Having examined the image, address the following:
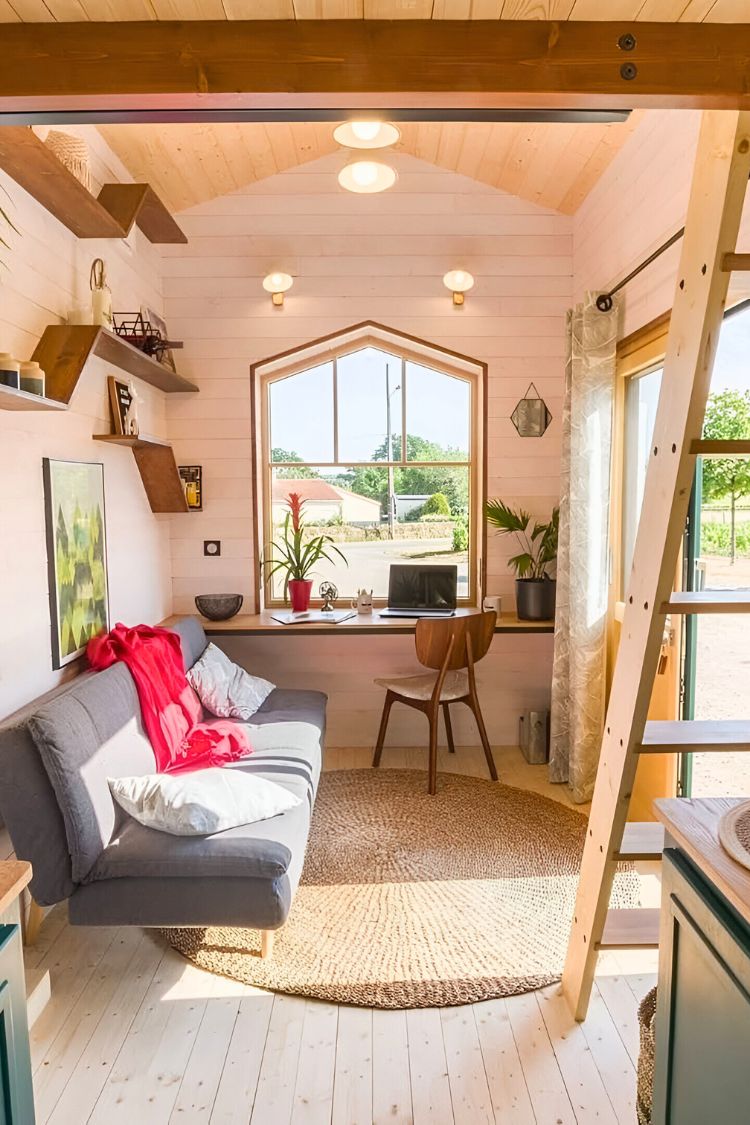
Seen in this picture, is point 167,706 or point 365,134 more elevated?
point 365,134

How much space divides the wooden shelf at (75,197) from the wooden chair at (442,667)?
2083mm

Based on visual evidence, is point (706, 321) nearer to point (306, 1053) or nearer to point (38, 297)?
point (306, 1053)

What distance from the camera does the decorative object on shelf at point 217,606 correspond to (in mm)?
4055

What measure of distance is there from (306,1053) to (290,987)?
25 cm

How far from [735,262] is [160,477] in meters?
2.97

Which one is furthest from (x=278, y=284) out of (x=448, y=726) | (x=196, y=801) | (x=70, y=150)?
(x=196, y=801)

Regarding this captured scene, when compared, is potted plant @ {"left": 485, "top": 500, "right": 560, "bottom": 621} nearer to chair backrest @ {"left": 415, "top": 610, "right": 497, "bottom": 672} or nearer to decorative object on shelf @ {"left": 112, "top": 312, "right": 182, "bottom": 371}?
chair backrest @ {"left": 415, "top": 610, "right": 497, "bottom": 672}

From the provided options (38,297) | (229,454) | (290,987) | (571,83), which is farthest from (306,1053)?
(229,454)

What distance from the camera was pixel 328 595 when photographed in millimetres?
4297

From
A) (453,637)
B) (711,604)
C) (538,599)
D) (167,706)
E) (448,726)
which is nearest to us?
(711,604)

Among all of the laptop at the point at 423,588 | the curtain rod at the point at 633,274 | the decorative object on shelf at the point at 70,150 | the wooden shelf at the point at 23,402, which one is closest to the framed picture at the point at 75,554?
the wooden shelf at the point at 23,402

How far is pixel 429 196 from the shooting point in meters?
4.12

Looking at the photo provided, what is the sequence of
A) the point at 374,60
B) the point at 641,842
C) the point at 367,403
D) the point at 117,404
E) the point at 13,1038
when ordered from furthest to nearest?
the point at 367,403, the point at 117,404, the point at 641,842, the point at 374,60, the point at 13,1038

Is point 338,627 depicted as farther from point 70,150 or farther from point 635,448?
point 70,150
